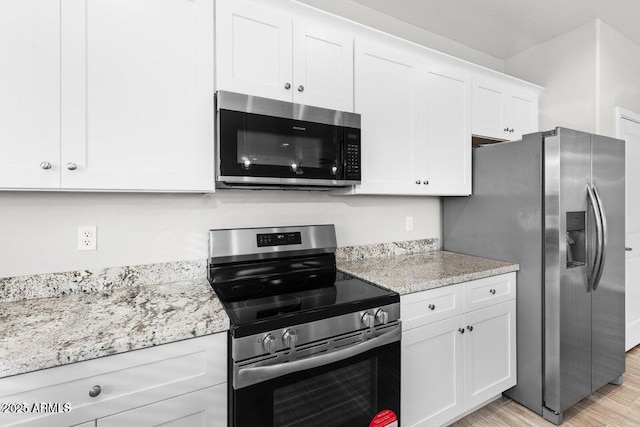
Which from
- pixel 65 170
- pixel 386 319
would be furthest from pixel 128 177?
pixel 386 319

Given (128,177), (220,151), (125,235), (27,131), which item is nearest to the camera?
(27,131)

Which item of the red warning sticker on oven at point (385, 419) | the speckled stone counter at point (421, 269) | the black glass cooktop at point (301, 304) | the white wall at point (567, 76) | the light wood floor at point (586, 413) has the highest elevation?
the white wall at point (567, 76)

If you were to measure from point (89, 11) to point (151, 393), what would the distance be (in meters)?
1.37

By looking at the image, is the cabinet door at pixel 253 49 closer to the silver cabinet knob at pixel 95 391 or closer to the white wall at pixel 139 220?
the white wall at pixel 139 220

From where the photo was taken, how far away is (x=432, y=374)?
5.44 feet

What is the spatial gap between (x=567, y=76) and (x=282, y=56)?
2591mm

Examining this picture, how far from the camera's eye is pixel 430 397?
5.43 feet

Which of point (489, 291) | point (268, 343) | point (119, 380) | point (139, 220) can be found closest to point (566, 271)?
point (489, 291)

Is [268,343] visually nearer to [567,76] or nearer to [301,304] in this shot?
[301,304]

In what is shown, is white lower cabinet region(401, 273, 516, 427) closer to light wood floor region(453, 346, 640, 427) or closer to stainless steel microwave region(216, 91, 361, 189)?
light wood floor region(453, 346, 640, 427)

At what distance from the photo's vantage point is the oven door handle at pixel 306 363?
1.09 metres

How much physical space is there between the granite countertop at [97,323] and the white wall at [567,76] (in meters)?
3.11

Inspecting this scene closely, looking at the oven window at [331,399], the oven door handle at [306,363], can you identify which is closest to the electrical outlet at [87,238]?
the oven door handle at [306,363]

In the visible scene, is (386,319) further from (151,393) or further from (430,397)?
(151,393)
